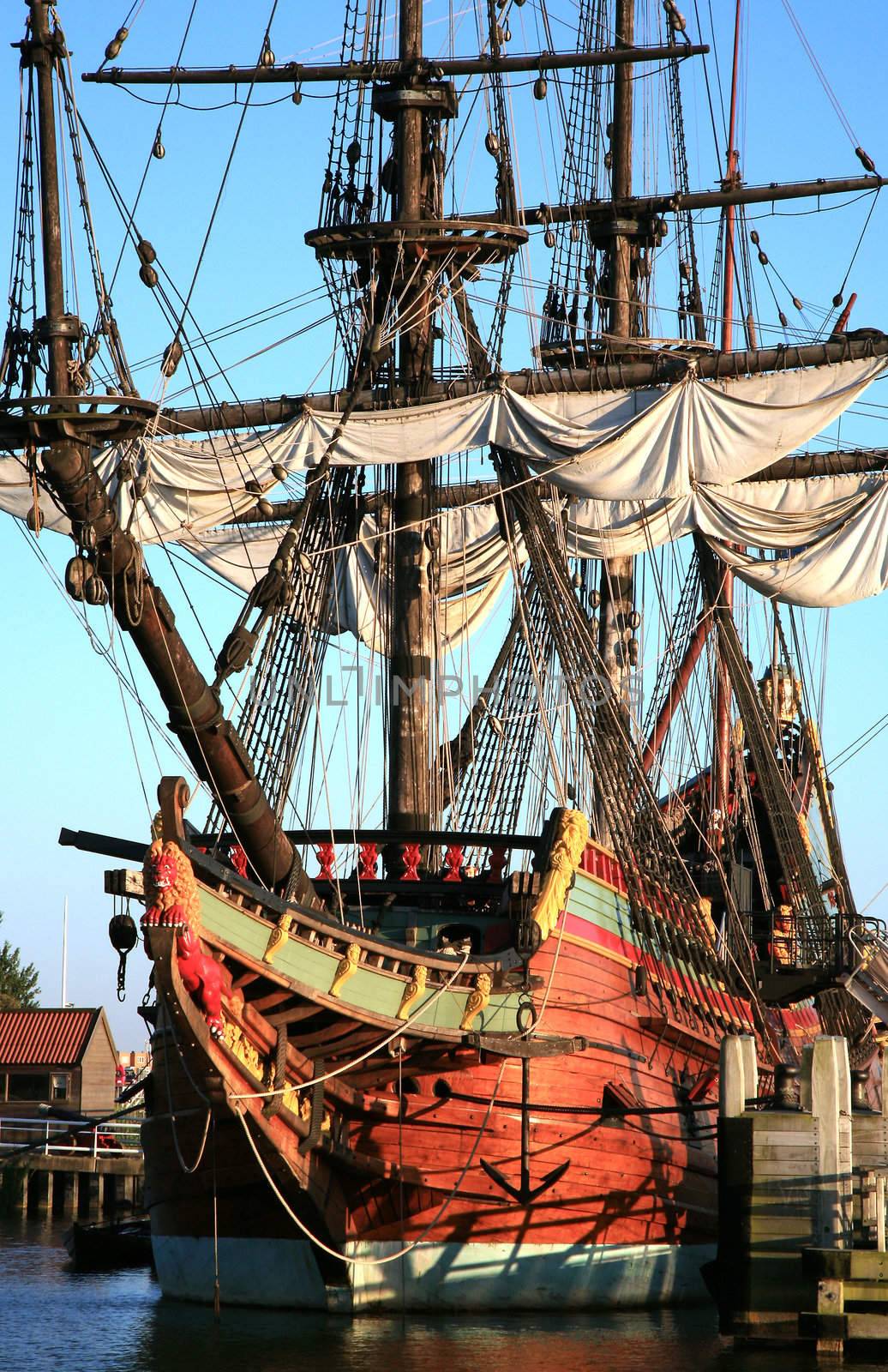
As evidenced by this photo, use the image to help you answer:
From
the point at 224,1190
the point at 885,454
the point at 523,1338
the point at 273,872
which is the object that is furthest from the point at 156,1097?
the point at 885,454

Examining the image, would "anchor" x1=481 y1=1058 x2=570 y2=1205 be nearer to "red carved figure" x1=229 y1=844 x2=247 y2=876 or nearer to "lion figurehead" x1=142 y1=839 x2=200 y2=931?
"red carved figure" x1=229 y1=844 x2=247 y2=876

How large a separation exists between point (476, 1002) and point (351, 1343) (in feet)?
10.1

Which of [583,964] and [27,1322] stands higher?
[583,964]

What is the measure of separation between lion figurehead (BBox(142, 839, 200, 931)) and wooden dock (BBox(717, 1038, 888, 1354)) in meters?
4.95

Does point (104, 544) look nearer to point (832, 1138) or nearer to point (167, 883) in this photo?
point (167, 883)

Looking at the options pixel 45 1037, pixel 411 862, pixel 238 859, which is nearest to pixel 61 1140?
pixel 45 1037

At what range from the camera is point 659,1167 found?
21.9 meters

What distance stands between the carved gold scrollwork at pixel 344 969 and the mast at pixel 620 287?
13867 millimetres

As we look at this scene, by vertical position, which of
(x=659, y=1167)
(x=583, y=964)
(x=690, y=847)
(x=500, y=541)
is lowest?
(x=659, y=1167)

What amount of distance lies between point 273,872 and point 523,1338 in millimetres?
4529

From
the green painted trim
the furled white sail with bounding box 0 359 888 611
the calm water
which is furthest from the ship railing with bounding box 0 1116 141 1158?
the green painted trim

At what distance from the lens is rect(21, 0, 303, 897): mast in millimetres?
17109

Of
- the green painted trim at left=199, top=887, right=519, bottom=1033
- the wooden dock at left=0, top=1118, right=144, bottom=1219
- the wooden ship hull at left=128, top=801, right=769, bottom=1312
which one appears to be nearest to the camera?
the green painted trim at left=199, top=887, right=519, bottom=1033

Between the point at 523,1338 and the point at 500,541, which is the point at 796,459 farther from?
the point at 523,1338
